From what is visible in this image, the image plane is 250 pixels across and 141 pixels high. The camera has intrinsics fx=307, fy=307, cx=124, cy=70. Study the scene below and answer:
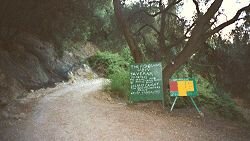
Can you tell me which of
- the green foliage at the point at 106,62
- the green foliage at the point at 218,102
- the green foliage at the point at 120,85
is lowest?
the green foliage at the point at 218,102

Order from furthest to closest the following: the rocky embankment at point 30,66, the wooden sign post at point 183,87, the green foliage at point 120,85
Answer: the rocky embankment at point 30,66
the green foliage at point 120,85
the wooden sign post at point 183,87

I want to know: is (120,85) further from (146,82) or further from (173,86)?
(173,86)

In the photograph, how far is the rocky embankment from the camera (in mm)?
13412

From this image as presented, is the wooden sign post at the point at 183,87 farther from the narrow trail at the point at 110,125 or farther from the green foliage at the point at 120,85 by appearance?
the green foliage at the point at 120,85

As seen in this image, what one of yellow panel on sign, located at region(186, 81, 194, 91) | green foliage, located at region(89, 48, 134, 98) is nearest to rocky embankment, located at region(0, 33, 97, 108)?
green foliage, located at region(89, 48, 134, 98)

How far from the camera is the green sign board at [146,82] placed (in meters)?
10.6

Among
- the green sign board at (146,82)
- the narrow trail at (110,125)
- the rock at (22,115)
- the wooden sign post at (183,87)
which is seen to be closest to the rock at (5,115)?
the rock at (22,115)

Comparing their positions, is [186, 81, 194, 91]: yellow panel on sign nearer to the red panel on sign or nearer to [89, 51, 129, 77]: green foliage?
the red panel on sign

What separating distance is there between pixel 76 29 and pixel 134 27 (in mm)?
4890

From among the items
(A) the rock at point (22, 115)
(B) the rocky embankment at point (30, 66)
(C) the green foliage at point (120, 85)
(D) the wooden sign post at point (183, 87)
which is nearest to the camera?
(A) the rock at point (22, 115)

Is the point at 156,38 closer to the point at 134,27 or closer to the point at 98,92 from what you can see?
the point at 134,27

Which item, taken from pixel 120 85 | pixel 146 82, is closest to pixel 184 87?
pixel 146 82

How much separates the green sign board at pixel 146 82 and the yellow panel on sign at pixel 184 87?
0.68m

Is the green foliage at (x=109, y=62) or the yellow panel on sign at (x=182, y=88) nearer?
the yellow panel on sign at (x=182, y=88)
